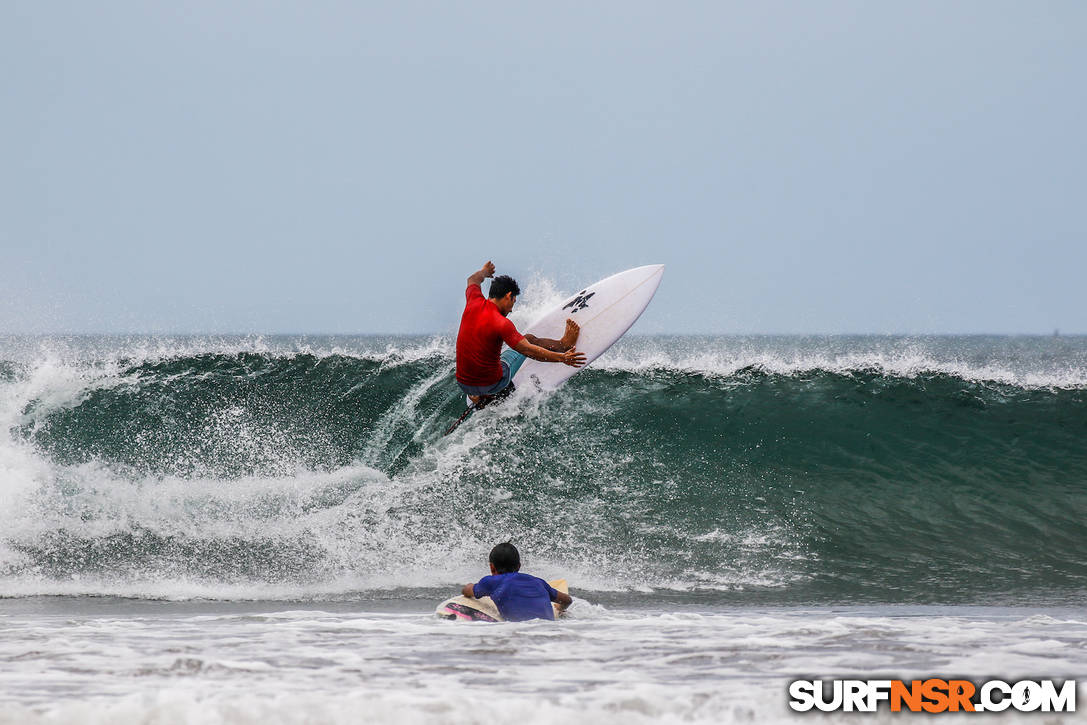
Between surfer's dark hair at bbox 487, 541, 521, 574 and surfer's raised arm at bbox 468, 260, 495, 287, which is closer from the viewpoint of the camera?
surfer's dark hair at bbox 487, 541, 521, 574

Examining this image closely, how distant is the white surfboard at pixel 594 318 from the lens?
8.68m

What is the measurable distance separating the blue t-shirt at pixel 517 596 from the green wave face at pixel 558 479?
5.46ft

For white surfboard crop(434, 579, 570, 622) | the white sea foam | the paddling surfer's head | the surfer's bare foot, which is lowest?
white surfboard crop(434, 579, 570, 622)

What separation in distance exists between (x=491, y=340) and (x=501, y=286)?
45 cm

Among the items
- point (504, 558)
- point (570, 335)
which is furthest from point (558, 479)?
point (504, 558)

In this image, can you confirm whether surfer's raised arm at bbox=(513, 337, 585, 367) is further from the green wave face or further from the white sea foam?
the white sea foam

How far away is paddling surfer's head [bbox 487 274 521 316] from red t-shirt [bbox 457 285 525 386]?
67 millimetres

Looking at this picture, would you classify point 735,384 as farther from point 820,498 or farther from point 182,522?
point 182,522

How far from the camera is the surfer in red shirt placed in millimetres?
7000

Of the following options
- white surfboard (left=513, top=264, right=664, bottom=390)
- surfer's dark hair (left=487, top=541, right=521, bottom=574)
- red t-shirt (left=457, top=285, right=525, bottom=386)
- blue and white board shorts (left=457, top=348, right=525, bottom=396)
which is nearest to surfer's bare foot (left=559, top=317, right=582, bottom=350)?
red t-shirt (left=457, top=285, right=525, bottom=386)

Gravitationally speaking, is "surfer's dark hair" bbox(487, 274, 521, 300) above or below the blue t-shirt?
above

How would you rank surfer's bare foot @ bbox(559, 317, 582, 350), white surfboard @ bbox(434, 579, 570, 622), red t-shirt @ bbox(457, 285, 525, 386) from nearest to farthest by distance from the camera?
white surfboard @ bbox(434, 579, 570, 622) < red t-shirt @ bbox(457, 285, 525, 386) < surfer's bare foot @ bbox(559, 317, 582, 350)

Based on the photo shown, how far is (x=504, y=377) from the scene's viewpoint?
7895 millimetres

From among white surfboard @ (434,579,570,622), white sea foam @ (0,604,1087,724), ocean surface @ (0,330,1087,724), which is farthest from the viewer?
white surfboard @ (434,579,570,622)
